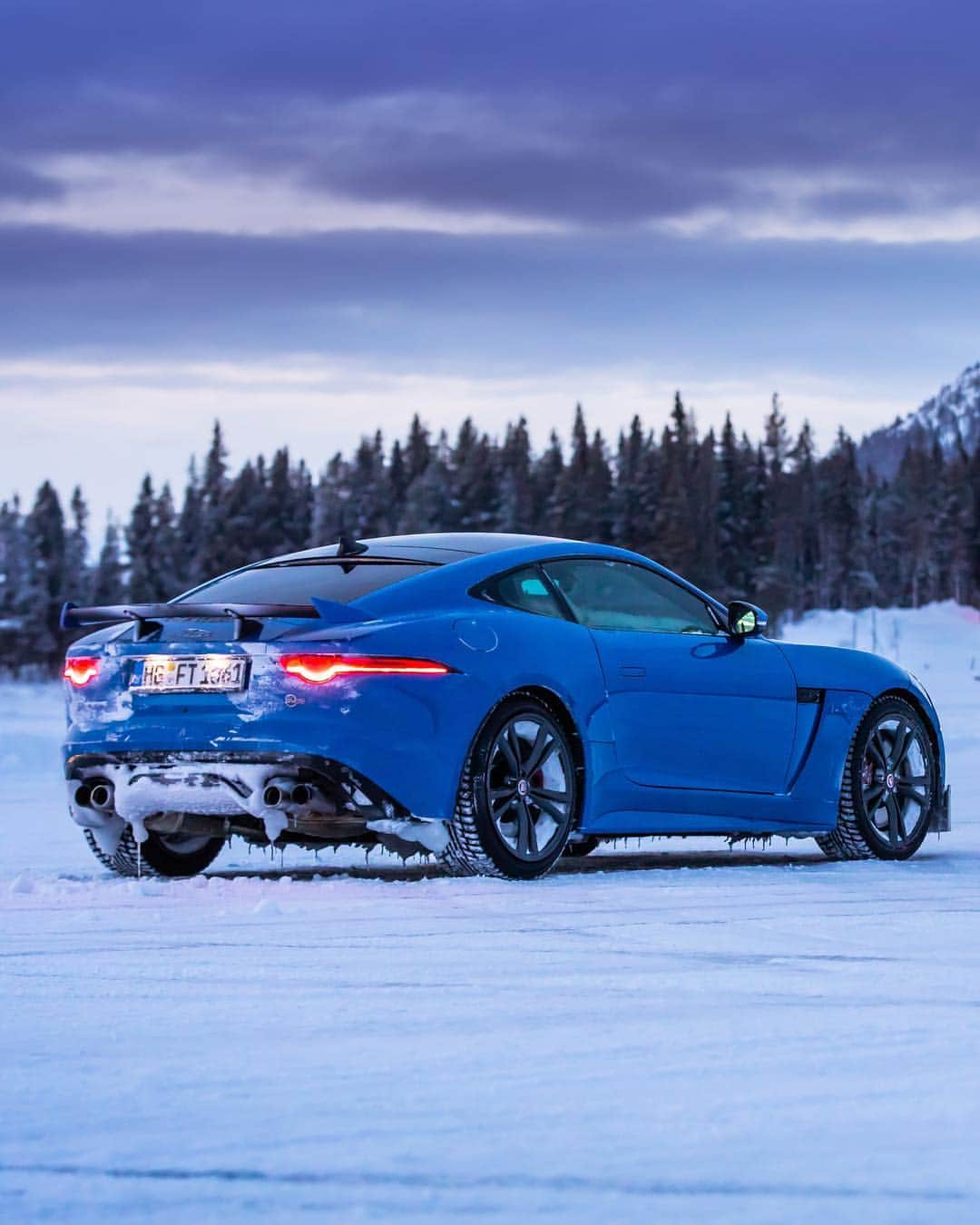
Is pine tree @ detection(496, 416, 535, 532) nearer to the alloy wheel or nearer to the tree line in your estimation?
the tree line

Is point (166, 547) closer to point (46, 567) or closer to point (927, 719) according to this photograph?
point (46, 567)

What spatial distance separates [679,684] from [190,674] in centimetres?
214

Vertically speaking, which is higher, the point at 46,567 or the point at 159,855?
the point at 46,567

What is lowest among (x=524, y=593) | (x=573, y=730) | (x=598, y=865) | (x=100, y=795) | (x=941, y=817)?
(x=598, y=865)

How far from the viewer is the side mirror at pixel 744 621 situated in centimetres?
873

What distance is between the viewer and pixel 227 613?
736 centimetres

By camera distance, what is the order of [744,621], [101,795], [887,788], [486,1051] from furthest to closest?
[887,788], [744,621], [101,795], [486,1051]

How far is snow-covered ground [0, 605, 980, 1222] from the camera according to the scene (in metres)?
3.04

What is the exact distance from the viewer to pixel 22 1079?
12.5ft

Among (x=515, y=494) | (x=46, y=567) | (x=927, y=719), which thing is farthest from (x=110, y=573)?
(x=927, y=719)

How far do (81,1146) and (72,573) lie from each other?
564 ft

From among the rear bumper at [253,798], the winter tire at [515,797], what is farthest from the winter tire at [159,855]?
the winter tire at [515,797]

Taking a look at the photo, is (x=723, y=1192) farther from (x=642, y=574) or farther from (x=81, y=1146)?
(x=642, y=574)

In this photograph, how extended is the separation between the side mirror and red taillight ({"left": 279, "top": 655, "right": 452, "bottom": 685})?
2.07 meters
